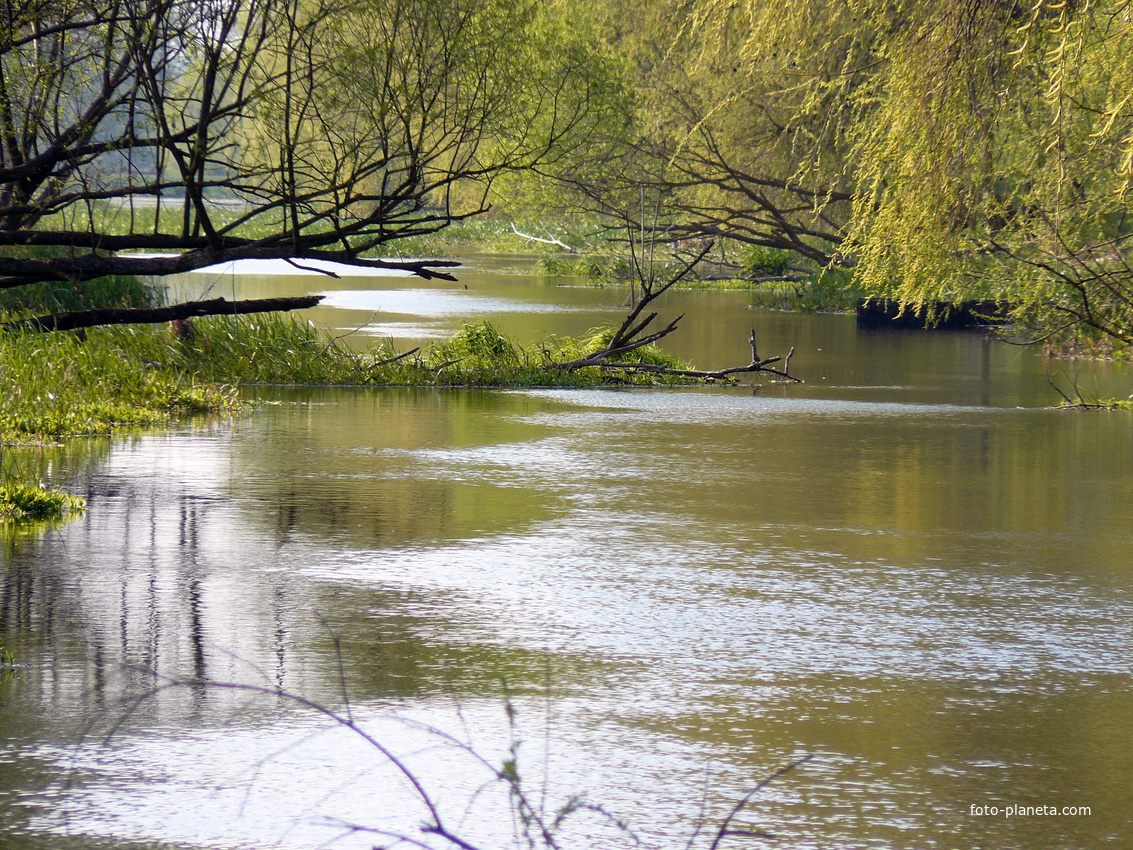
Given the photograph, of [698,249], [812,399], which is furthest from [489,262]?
[812,399]

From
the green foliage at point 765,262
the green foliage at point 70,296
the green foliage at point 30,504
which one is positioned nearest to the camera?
the green foliage at point 30,504

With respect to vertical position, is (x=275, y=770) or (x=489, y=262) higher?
(x=489, y=262)

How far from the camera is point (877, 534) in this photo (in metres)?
8.52

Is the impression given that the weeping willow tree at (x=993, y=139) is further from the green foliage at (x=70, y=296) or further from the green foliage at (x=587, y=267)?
the green foliage at (x=587, y=267)

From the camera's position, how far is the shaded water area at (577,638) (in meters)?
4.30

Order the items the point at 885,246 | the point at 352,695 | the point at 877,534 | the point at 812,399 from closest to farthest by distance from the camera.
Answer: the point at 352,695 → the point at 877,534 → the point at 885,246 → the point at 812,399

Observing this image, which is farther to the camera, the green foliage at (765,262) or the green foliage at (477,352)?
the green foliage at (765,262)

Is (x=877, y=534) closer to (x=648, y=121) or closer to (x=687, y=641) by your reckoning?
(x=687, y=641)

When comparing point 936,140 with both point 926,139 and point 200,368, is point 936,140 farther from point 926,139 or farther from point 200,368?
point 200,368

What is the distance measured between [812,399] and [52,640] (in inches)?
489

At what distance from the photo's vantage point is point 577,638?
607cm

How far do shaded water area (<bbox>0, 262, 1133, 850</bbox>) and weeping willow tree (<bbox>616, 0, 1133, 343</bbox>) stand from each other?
2577 mm

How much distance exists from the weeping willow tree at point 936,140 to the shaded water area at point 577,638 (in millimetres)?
2577

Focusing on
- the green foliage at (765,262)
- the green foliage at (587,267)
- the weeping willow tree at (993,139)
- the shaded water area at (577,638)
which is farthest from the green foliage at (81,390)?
the green foliage at (587,267)
